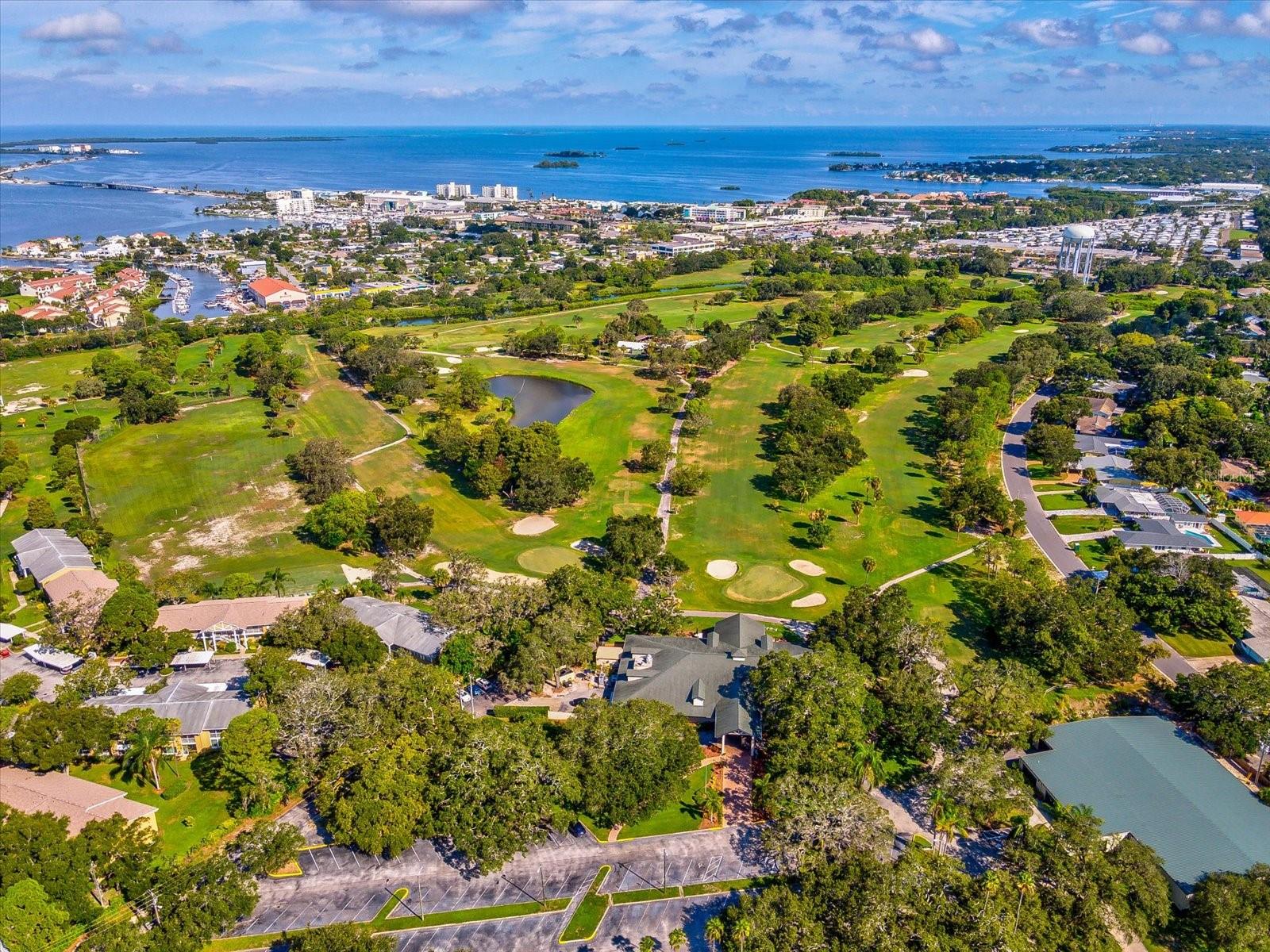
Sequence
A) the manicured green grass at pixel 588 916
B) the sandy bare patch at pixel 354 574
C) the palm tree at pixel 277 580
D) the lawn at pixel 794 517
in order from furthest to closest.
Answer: the lawn at pixel 794 517 < the sandy bare patch at pixel 354 574 < the palm tree at pixel 277 580 < the manicured green grass at pixel 588 916

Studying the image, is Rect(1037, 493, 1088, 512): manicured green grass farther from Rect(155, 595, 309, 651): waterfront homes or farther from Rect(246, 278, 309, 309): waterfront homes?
Rect(246, 278, 309, 309): waterfront homes

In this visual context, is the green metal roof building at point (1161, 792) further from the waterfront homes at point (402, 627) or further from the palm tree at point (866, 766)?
the waterfront homes at point (402, 627)

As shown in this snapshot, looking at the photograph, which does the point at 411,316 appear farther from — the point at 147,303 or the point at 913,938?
the point at 913,938

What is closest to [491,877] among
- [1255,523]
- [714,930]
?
[714,930]

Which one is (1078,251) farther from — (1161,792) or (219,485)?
(219,485)

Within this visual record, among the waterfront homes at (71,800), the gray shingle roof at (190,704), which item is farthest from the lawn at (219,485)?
the waterfront homes at (71,800)

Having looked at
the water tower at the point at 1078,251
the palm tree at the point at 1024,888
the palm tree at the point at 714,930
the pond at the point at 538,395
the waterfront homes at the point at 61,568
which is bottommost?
the palm tree at the point at 714,930
